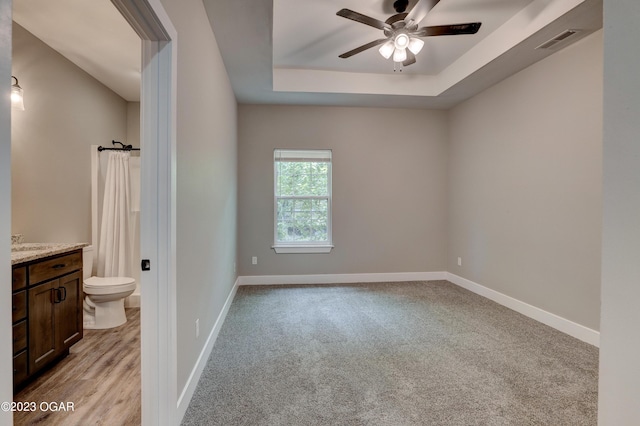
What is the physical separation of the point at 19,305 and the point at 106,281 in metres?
1.16

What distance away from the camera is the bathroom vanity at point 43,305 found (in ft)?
6.08

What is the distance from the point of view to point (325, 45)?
3195 millimetres

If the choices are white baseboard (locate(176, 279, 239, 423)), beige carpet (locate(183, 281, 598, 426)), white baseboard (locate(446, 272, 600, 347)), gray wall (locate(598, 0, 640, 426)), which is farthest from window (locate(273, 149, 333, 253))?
gray wall (locate(598, 0, 640, 426))

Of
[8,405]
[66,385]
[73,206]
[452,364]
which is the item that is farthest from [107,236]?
[452,364]

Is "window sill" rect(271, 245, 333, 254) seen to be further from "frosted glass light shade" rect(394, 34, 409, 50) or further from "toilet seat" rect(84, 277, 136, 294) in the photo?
"frosted glass light shade" rect(394, 34, 409, 50)

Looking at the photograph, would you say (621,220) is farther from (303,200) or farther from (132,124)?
(132,124)

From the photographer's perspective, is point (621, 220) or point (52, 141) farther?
point (52, 141)

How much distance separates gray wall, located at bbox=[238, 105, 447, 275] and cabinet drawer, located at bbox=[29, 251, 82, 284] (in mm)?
2092

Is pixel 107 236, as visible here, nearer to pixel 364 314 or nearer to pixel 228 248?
pixel 228 248

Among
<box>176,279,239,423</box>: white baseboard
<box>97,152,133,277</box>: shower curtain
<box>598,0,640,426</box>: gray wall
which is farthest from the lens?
<box>97,152,133,277</box>: shower curtain

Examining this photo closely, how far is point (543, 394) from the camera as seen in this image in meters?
1.87

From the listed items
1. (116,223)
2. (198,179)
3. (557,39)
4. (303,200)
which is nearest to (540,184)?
(557,39)

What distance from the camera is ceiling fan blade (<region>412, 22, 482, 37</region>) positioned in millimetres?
2309

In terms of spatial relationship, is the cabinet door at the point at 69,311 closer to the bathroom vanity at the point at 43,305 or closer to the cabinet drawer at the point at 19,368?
the bathroom vanity at the point at 43,305
